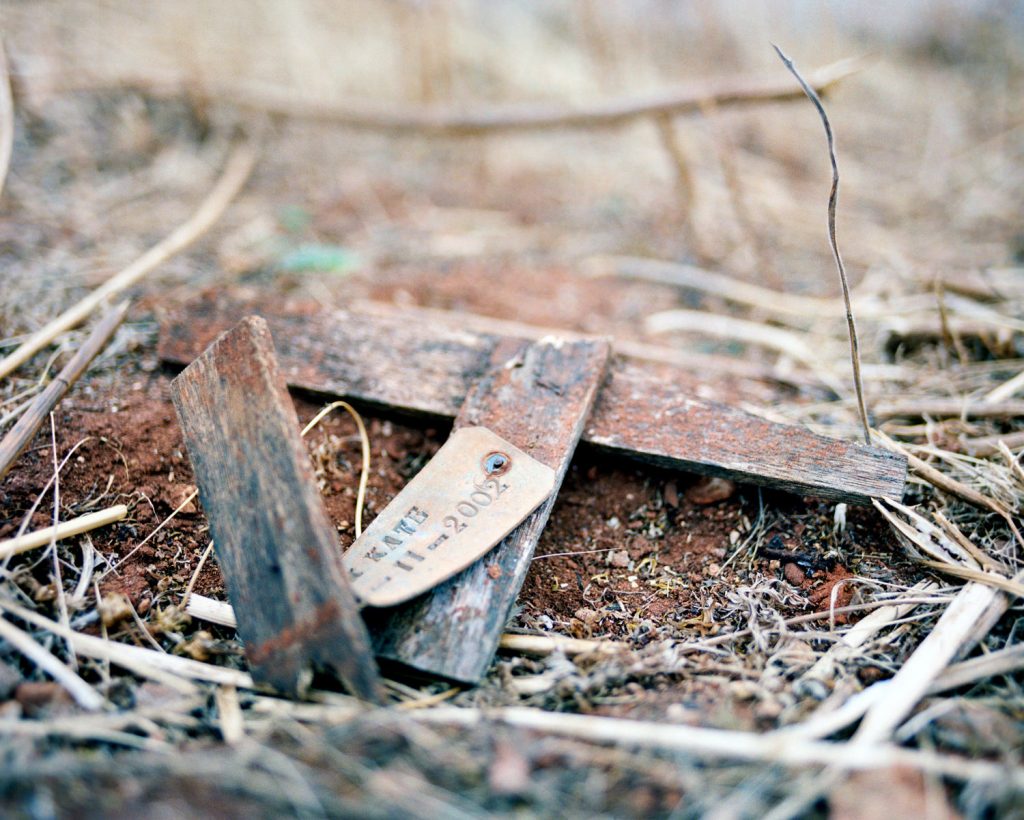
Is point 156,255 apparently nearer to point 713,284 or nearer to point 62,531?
point 62,531

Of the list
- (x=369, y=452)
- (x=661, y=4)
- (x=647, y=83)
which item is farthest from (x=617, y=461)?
(x=661, y=4)

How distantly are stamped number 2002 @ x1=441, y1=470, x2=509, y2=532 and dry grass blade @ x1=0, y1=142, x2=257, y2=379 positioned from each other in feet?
4.44

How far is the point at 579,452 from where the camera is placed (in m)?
1.83

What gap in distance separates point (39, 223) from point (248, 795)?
2742 mm

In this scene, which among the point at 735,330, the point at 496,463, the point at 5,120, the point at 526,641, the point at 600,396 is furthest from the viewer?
the point at 735,330

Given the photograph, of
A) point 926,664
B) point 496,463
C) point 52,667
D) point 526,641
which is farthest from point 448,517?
point 926,664

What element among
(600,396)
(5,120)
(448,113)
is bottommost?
(600,396)

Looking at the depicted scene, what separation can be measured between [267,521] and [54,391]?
858 millimetres

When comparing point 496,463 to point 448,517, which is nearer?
point 448,517

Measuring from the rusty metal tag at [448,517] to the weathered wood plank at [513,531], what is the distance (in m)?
0.04

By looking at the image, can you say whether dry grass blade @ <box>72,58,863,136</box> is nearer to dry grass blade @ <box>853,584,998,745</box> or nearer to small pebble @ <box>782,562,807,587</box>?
small pebble @ <box>782,562,807,587</box>

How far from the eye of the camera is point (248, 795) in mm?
999

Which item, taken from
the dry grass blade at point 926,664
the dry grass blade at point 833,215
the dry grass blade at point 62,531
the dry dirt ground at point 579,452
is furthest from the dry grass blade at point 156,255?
the dry grass blade at point 926,664

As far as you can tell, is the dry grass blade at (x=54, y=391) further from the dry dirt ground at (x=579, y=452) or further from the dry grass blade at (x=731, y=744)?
the dry grass blade at (x=731, y=744)
